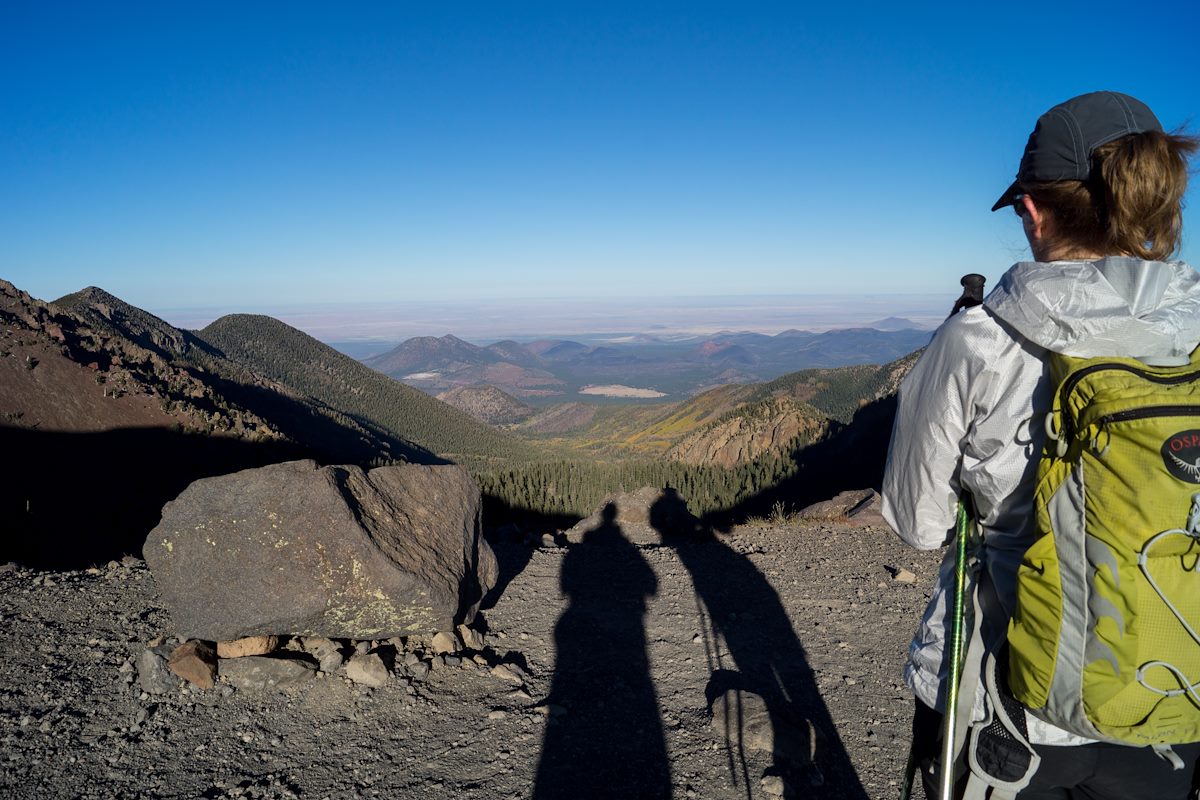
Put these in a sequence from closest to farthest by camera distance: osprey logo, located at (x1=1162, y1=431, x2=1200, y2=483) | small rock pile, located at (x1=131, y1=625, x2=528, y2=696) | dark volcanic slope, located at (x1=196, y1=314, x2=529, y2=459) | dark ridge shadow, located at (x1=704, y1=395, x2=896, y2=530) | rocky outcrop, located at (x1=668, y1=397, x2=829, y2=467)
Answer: osprey logo, located at (x1=1162, y1=431, x2=1200, y2=483)
small rock pile, located at (x1=131, y1=625, x2=528, y2=696)
dark ridge shadow, located at (x1=704, y1=395, x2=896, y2=530)
rocky outcrop, located at (x1=668, y1=397, x2=829, y2=467)
dark volcanic slope, located at (x1=196, y1=314, x2=529, y2=459)

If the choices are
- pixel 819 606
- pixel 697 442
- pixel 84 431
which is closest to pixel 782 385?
pixel 697 442

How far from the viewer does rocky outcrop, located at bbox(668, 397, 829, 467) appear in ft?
147

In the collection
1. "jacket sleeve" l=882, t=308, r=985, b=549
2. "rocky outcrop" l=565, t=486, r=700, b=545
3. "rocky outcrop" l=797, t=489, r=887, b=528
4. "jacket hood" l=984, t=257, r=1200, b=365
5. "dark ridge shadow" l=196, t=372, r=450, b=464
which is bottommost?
"dark ridge shadow" l=196, t=372, r=450, b=464

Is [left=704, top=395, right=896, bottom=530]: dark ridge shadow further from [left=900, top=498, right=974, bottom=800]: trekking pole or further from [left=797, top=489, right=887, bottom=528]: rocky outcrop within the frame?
[left=900, top=498, right=974, bottom=800]: trekking pole

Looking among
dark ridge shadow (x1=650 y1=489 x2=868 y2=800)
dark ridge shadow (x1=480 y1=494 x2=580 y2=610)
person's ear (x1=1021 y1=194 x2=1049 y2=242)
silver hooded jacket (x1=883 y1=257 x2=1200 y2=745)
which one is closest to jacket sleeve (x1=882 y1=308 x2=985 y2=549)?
silver hooded jacket (x1=883 y1=257 x2=1200 y2=745)

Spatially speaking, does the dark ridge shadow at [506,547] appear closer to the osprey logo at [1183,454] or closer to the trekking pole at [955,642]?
the trekking pole at [955,642]

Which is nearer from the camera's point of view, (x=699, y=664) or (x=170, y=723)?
(x=170, y=723)

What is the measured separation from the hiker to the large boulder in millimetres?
5773

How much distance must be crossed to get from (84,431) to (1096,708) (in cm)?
4014

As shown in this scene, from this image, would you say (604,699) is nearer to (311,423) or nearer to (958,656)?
(958,656)

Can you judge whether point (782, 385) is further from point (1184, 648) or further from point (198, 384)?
point (1184, 648)

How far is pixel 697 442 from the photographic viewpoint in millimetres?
54594

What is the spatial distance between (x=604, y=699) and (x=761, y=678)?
67.6 inches

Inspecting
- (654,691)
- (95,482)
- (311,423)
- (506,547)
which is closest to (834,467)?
(506,547)
